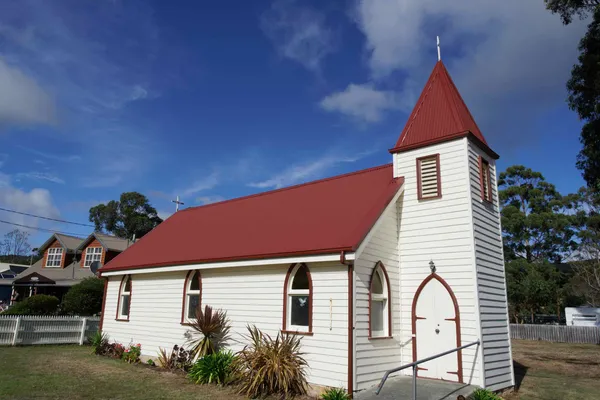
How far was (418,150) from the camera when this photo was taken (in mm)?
13195

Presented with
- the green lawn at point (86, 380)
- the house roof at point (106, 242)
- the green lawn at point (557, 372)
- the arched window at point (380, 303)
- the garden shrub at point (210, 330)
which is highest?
the house roof at point (106, 242)

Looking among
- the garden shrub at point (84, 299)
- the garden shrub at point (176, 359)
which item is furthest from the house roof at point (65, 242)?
the garden shrub at point (176, 359)

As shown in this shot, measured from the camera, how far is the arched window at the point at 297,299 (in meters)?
11.9

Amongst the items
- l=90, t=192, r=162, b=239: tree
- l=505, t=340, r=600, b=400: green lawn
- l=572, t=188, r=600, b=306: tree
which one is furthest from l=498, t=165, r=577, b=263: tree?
l=90, t=192, r=162, b=239: tree

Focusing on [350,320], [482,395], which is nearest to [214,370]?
[350,320]

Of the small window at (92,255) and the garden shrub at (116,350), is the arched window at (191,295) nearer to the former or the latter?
the garden shrub at (116,350)

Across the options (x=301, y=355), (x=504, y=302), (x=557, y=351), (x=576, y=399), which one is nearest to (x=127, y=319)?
(x=301, y=355)

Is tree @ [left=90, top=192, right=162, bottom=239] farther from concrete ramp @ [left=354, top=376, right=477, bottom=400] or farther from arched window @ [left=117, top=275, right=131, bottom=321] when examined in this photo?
concrete ramp @ [left=354, top=376, right=477, bottom=400]

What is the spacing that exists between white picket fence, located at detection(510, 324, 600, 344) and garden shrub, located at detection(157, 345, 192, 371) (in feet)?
77.9

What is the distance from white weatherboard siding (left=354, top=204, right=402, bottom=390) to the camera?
1067 cm

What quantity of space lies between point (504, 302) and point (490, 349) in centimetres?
194

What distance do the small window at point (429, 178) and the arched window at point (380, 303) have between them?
2569 mm

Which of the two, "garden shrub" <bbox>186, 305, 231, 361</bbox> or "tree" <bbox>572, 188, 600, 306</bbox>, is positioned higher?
"tree" <bbox>572, 188, 600, 306</bbox>

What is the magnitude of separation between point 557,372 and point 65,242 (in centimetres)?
4024
